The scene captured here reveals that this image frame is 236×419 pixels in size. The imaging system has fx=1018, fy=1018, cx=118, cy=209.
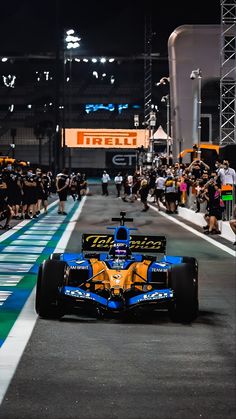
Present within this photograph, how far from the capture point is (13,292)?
1498cm

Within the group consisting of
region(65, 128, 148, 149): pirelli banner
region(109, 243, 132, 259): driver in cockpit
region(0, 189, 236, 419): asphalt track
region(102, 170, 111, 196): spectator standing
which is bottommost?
region(102, 170, 111, 196): spectator standing

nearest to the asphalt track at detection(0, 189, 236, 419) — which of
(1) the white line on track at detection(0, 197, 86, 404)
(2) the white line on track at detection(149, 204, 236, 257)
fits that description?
(1) the white line on track at detection(0, 197, 86, 404)

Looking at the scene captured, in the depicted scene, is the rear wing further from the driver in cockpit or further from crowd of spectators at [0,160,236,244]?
crowd of spectators at [0,160,236,244]

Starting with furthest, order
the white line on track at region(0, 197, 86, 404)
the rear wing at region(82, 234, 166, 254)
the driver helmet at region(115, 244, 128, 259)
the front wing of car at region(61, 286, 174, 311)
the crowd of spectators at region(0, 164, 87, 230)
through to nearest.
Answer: the crowd of spectators at region(0, 164, 87, 230)
the rear wing at region(82, 234, 166, 254)
the driver helmet at region(115, 244, 128, 259)
the front wing of car at region(61, 286, 174, 311)
the white line on track at region(0, 197, 86, 404)

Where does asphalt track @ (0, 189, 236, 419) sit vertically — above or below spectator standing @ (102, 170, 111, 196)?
above

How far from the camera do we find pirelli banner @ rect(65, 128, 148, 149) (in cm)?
11162

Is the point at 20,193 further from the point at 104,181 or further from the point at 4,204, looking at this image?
the point at 104,181

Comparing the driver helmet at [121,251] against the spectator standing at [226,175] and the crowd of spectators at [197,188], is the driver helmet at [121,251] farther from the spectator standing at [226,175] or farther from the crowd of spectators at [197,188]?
the spectator standing at [226,175]

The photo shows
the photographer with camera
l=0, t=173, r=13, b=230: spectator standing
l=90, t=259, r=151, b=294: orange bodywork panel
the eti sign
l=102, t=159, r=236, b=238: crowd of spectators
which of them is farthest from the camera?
the eti sign

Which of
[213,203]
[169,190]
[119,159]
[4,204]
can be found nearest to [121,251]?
[213,203]

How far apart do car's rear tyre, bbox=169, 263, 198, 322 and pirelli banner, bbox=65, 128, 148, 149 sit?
100 m

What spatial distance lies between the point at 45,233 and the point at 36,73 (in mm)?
116274

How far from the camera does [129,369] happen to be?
31.6 feet

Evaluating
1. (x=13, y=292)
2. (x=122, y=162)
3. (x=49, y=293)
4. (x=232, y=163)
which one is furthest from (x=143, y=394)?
(x=122, y=162)
